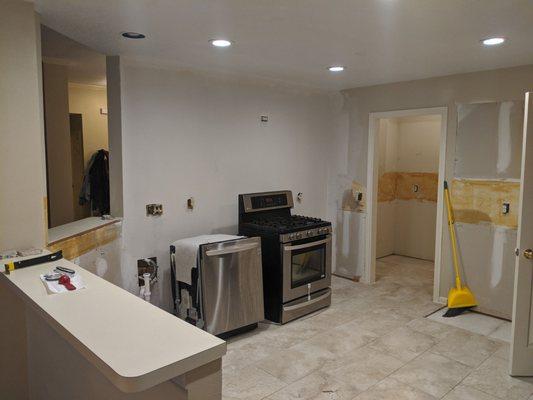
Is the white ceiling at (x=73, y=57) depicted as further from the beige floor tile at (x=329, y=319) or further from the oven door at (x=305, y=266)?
the beige floor tile at (x=329, y=319)

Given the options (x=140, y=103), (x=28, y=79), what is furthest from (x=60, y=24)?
(x=140, y=103)

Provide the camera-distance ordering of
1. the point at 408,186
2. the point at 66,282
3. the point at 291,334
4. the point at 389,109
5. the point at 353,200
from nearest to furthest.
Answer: the point at 66,282, the point at 291,334, the point at 389,109, the point at 353,200, the point at 408,186

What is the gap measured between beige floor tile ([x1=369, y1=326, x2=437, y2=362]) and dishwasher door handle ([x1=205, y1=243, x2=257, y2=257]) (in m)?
1.27

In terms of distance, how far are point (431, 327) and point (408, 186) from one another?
288cm

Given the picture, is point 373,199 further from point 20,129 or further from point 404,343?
point 20,129

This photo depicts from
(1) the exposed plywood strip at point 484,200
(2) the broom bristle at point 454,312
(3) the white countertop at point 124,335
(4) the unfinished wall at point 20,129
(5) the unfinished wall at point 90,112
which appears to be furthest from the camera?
(5) the unfinished wall at point 90,112

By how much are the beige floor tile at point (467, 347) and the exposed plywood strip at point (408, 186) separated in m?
2.72

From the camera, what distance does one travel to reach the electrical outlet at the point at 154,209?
3578 millimetres

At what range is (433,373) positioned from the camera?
9.63ft

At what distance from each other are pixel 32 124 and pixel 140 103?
52.8 inches

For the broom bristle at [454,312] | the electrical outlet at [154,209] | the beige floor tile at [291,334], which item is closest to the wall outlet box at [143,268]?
the electrical outlet at [154,209]

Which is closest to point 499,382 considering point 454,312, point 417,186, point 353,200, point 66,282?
point 454,312

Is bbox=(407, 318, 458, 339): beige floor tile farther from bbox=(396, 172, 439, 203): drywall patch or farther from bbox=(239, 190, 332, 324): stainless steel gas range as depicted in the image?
bbox=(396, 172, 439, 203): drywall patch

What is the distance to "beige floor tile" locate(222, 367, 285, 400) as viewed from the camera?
104 inches
